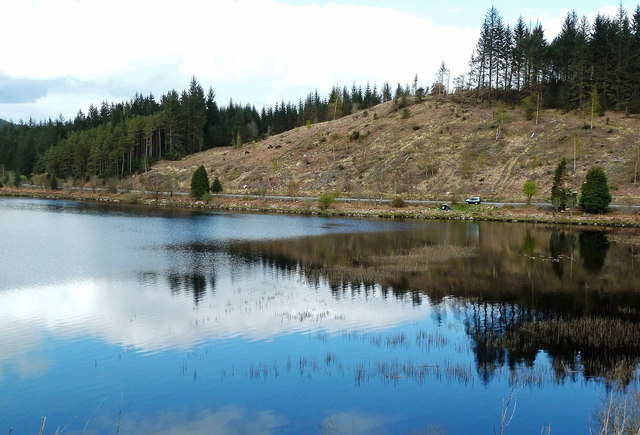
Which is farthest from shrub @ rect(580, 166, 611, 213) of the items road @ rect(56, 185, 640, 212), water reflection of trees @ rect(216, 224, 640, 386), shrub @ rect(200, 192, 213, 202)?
shrub @ rect(200, 192, 213, 202)

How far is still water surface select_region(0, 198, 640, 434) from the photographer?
45.5 ft

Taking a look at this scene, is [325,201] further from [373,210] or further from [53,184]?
[53,184]

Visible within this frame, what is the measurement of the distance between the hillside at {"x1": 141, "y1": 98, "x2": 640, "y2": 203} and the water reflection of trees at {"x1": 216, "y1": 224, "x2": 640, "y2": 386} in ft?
126

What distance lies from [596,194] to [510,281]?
161 feet

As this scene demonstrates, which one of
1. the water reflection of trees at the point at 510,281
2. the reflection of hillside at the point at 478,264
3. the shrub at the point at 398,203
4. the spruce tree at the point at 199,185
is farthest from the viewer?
the spruce tree at the point at 199,185

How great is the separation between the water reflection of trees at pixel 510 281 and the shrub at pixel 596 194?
1470cm

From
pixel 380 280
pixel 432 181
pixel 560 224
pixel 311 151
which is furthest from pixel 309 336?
pixel 311 151

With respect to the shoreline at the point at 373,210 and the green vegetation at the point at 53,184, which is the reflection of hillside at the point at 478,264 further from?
Result: the green vegetation at the point at 53,184

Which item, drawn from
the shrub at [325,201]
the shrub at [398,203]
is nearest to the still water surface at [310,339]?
the shrub at [398,203]

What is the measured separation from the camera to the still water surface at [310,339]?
13.9 m

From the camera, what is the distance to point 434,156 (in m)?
110

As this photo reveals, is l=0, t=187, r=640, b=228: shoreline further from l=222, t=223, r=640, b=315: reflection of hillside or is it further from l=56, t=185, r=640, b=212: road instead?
l=222, t=223, r=640, b=315: reflection of hillside

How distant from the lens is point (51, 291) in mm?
27453

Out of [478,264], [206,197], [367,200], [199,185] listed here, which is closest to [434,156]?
[367,200]
